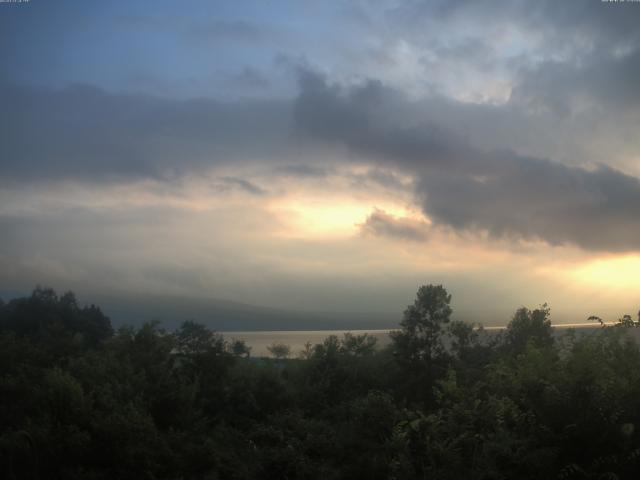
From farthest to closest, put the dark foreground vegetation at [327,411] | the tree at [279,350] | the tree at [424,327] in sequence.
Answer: the tree at [279,350] < the tree at [424,327] < the dark foreground vegetation at [327,411]

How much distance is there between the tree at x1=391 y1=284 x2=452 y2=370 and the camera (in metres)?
35.2

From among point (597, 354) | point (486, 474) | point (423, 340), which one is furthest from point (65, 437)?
point (423, 340)

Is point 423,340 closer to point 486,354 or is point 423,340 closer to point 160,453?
point 486,354

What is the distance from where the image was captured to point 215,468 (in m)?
18.2

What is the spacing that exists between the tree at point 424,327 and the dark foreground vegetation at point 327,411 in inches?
3.5

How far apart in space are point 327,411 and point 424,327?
10.3 meters

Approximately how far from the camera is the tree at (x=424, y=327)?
115 ft

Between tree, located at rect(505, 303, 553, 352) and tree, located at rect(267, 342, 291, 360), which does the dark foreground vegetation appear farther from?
tree, located at rect(267, 342, 291, 360)

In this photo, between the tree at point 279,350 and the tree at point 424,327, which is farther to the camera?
the tree at point 279,350

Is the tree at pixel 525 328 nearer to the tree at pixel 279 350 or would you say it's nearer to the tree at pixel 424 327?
the tree at pixel 424 327

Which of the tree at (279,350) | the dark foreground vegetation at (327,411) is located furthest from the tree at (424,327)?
the tree at (279,350)

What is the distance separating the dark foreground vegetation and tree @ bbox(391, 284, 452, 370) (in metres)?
0.09

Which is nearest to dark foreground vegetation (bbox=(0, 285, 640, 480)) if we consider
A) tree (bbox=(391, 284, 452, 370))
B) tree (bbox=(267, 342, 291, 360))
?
tree (bbox=(391, 284, 452, 370))

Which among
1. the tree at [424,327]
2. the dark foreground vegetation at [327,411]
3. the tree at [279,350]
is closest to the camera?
the dark foreground vegetation at [327,411]
